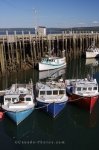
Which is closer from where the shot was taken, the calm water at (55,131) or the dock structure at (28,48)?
the calm water at (55,131)

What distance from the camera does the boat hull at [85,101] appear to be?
27.8 m

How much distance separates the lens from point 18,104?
2575 centimetres

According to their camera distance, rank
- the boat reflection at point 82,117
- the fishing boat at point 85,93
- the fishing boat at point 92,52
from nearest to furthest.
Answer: the boat reflection at point 82,117 → the fishing boat at point 85,93 → the fishing boat at point 92,52

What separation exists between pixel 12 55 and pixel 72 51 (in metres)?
19.6

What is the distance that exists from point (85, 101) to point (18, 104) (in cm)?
684

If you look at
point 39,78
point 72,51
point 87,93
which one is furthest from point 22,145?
point 72,51

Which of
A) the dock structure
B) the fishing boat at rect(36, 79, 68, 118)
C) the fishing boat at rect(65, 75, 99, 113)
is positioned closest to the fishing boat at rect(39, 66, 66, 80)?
the dock structure

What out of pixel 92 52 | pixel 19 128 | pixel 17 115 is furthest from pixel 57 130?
pixel 92 52

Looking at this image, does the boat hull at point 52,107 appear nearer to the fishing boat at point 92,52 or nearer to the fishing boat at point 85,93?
the fishing boat at point 85,93

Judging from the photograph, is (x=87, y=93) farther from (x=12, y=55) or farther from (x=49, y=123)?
(x=12, y=55)

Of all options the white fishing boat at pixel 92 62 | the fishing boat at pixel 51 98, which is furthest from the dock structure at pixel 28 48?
the fishing boat at pixel 51 98

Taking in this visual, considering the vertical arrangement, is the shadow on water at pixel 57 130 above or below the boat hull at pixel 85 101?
below

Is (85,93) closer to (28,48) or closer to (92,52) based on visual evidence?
(28,48)

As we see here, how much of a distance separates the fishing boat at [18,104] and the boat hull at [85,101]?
4748 millimetres
